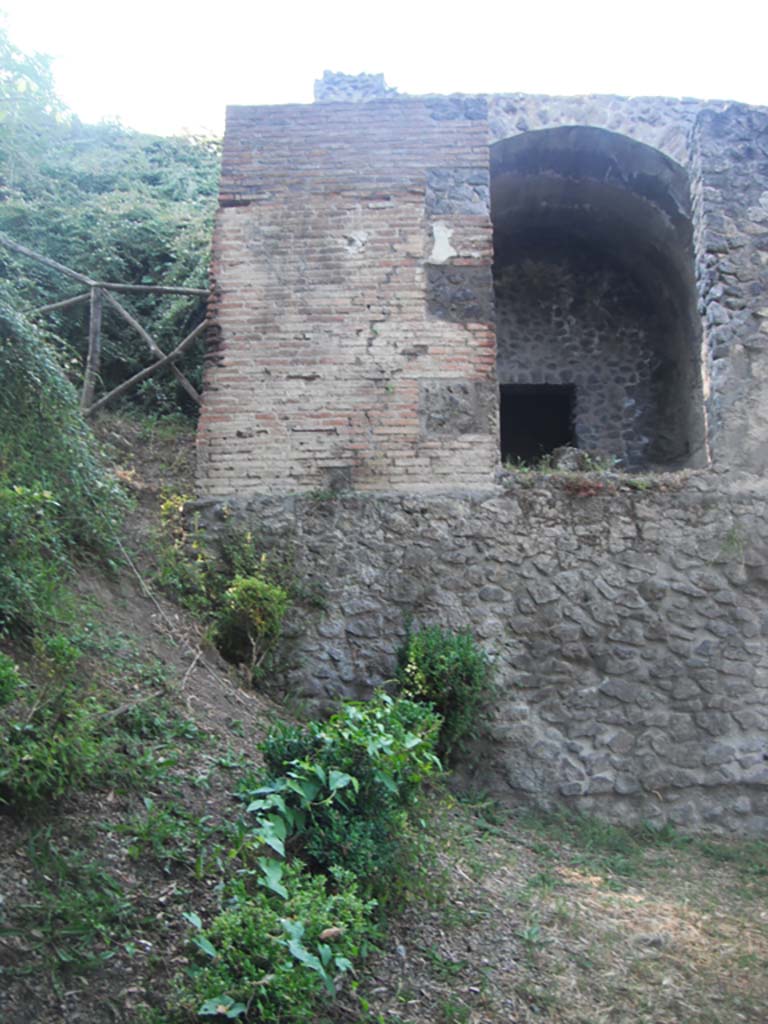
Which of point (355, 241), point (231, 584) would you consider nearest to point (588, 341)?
point (355, 241)

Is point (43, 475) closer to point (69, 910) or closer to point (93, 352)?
point (69, 910)

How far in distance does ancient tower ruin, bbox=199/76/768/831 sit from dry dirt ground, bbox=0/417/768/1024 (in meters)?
0.73

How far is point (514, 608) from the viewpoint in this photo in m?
6.81

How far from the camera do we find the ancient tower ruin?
21.9ft

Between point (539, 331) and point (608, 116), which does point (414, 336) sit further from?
point (539, 331)

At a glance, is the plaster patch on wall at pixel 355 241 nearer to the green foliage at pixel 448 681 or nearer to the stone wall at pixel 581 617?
the stone wall at pixel 581 617

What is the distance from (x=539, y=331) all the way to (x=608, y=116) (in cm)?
320

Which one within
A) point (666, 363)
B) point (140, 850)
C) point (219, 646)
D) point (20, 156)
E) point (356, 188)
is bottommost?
point (140, 850)

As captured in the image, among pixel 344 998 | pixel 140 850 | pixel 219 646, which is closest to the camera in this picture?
pixel 344 998

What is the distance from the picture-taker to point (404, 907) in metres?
4.10

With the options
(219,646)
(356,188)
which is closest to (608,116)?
(356,188)

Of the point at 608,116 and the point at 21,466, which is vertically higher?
the point at 608,116

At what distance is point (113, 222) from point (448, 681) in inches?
265

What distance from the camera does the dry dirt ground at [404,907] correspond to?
318cm
